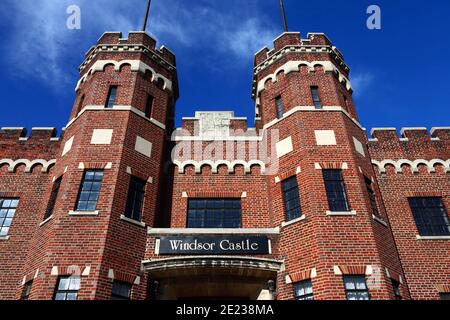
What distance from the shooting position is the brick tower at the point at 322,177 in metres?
11.2

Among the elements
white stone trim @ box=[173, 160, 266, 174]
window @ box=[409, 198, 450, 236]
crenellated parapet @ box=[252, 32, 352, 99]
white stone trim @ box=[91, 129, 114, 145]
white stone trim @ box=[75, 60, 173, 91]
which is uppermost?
crenellated parapet @ box=[252, 32, 352, 99]

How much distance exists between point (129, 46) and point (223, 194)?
332 inches

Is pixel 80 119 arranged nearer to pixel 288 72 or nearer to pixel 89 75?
pixel 89 75

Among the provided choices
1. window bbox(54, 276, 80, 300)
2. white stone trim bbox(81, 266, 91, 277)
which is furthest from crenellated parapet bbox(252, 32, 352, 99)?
window bbox(54, 276, 80, 300)

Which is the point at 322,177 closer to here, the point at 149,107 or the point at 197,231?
the point at 197,231

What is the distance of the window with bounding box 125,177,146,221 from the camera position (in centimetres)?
1289

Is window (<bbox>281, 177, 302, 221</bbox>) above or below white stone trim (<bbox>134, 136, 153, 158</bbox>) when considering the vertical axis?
below

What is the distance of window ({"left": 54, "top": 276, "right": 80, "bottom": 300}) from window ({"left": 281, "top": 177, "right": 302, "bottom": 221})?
7404mm

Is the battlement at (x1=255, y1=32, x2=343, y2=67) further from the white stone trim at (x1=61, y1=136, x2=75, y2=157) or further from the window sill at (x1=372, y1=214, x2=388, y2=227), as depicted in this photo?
the white stone trim at (x1=61, y1=136, x2=75, y2=157)

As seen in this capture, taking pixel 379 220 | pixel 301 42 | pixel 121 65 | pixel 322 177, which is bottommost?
pixel 379 220

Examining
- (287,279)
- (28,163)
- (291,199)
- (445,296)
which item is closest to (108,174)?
(28,163)

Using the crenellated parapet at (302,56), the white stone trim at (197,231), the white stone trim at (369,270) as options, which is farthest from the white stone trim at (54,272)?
the crenellated parapet at (302,56)

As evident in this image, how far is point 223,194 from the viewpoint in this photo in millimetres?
14508
